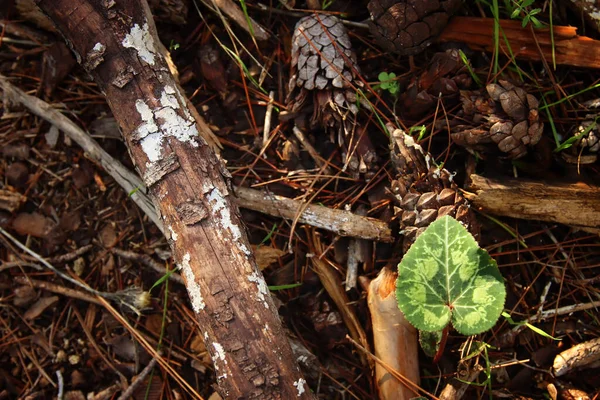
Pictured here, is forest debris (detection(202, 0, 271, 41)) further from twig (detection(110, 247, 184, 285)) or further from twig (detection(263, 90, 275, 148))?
twig (detection(110, 247, 184, 285))

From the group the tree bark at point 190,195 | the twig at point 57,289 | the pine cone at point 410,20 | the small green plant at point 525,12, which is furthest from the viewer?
the twig at point 57,289

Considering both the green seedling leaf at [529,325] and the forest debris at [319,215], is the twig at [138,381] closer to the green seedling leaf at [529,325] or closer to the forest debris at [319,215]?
the forest debris at [319,215]

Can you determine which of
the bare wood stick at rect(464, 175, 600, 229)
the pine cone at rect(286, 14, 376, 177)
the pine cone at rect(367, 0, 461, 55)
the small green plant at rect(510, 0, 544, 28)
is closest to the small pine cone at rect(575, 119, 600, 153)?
the bare wood stick at rect(464, 175, 600, 229)

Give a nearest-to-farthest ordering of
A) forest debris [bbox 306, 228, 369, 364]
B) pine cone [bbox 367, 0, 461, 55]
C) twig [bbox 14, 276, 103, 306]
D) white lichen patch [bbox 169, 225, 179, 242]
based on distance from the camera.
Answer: white lichen patch [bbox 169, 225, 179, 242] < pine cone [bbox 367, 0, 461, 55] < forest debris [bbox 306, 228, 369, 364] < twig [bbox 14, 276, 103, 306]

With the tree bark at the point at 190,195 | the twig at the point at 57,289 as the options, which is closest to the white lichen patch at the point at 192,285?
the tree bark at the point at 190,195

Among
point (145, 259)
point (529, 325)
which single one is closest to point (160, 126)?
point (145, 259)

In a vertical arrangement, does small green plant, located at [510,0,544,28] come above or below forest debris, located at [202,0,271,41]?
below
